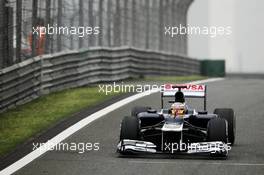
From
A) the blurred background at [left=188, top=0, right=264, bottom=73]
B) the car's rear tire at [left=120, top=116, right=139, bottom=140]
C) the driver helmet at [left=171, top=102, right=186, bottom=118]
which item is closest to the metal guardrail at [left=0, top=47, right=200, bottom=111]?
the driver helmet at [left=171, top=102, right=186, bottom=118]

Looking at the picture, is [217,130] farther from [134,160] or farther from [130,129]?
[134,160]

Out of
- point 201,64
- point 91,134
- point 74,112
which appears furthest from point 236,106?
point 201,64

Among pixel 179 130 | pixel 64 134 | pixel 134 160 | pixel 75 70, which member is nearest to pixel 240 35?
pixel 75 70

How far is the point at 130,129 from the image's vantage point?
12797 mm

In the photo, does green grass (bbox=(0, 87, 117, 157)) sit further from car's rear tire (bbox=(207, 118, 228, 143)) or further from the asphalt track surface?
car's rear tire (bbox=(207, 118, 228, 143))

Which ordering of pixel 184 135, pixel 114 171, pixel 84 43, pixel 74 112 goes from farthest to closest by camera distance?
1. pixel 84 43
2. pixel 74 112
3. pixel 184 135
4. pixel 114 171

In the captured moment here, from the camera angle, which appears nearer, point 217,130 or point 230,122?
point 217,130

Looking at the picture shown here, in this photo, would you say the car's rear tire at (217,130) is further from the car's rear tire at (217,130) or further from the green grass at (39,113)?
the green grass at (39,113)

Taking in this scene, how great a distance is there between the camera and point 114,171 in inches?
443

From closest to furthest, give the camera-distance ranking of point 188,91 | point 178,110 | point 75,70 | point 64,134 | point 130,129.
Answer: point 130,129, point 178,110, point 188,91, point 64,134, point 75,70

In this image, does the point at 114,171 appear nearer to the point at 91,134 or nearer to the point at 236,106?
the point at 91,134

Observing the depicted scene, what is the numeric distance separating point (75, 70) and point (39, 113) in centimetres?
553

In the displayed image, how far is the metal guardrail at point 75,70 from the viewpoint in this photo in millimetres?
18266

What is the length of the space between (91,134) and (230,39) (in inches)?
2017
